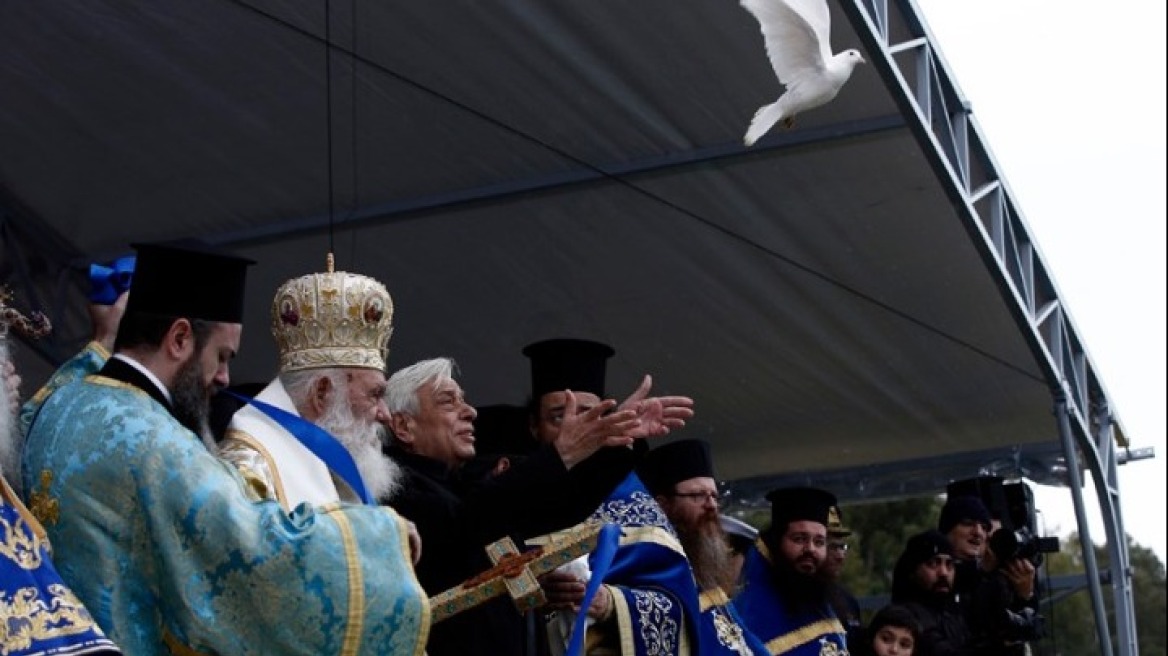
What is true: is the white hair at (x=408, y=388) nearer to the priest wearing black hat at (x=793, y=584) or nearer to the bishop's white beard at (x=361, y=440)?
the bishop's white beard at (x=361, y=440)

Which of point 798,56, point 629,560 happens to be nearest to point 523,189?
point 798,56

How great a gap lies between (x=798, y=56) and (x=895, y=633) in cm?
227

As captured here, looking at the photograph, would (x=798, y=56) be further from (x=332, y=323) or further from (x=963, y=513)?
(x=963, y=513)

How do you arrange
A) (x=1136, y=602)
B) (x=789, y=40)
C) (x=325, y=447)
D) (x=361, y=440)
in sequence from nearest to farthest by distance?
1. (x=325, y=447)
2. (x=361, y=440)
3. (x=789, y=40)
4. (x=1136, y=602)

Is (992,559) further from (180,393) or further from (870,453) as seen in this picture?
(180,393)

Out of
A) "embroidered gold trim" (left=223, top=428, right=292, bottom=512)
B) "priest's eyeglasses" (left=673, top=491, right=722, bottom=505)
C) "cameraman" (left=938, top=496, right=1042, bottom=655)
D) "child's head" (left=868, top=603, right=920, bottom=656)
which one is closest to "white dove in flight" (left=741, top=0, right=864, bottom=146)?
"priest's eyeglasses" (left=673, top=491, right=722, bottom=505)

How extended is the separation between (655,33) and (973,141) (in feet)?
5.96

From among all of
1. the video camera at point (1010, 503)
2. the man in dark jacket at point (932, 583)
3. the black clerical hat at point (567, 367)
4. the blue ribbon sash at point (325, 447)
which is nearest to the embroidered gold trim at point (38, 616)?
the blue ribbon sash at point (325, 447)

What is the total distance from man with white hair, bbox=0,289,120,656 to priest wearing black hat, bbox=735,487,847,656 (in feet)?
13.4

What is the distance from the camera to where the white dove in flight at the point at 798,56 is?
24.7ft

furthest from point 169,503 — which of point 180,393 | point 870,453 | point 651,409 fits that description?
point 870,453

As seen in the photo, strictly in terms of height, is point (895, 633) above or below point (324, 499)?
below

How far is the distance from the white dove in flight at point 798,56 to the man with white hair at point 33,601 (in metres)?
3.91

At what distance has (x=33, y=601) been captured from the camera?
408 cm
